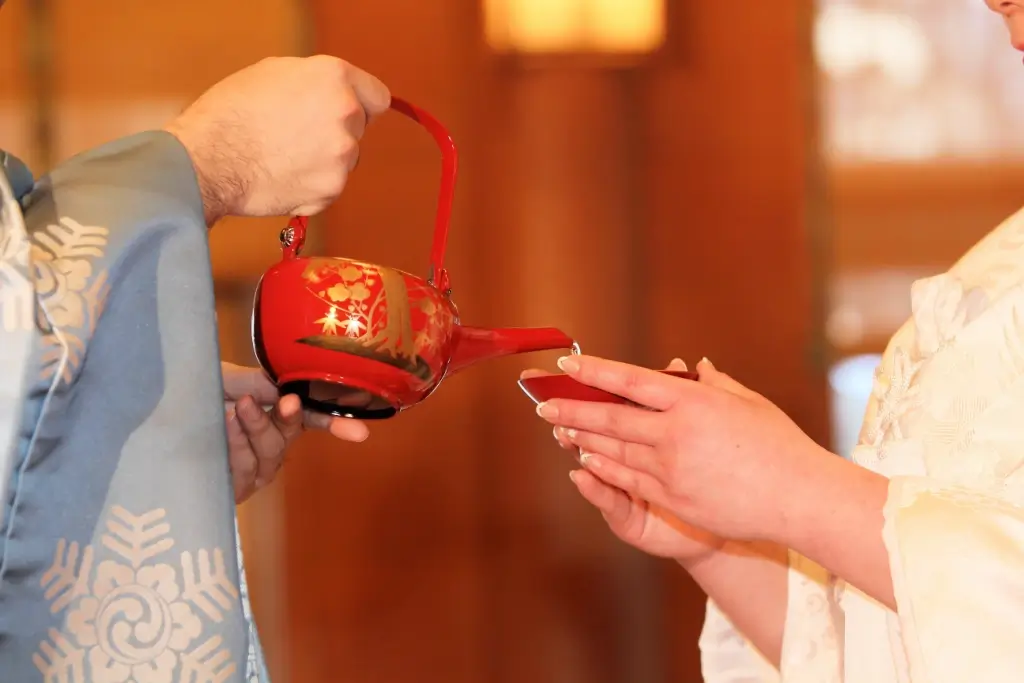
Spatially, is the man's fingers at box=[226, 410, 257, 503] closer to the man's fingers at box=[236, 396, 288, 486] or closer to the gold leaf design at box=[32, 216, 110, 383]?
the man's fingers at box=[236, 396, 288, 486]

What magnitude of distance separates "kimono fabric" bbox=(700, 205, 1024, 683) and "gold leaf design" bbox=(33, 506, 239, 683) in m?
0.53

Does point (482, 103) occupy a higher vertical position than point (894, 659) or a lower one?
higher

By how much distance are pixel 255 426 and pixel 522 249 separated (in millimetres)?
1875

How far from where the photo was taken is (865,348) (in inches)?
121

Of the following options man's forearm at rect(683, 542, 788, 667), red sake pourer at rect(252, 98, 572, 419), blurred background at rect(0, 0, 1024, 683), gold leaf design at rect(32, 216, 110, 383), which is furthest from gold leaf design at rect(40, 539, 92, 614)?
blurred background at rect(0, 0, 1024, 683)

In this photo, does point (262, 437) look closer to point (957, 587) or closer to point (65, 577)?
point (65, 577)

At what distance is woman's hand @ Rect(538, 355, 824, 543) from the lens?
0.90 metres

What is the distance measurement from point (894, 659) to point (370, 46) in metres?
2.36

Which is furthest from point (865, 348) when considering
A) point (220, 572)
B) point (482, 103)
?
point (220, 572)

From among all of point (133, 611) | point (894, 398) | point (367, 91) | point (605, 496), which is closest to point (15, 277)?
point (133, 611)

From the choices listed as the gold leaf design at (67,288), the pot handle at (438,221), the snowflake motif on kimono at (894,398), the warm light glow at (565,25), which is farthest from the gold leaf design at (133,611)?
the warm light glow at (565,25)

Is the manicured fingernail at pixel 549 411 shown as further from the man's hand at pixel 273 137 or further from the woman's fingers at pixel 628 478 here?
the man's hand at pixel 273 137

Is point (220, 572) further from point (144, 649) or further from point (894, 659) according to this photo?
point (894, 659)

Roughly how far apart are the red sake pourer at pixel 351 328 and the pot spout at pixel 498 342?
0.08ft
